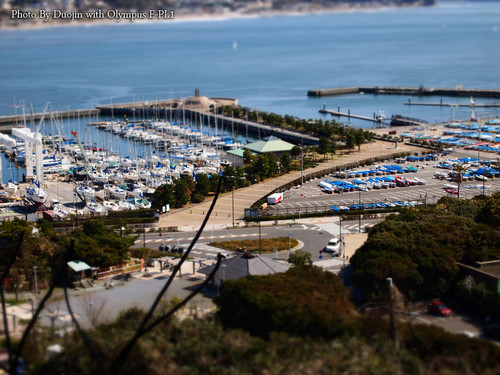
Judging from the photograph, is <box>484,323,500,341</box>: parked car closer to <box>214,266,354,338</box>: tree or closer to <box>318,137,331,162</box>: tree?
<box>214,266,354,338</box>: tree

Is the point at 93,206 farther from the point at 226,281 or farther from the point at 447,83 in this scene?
the point at 447,83

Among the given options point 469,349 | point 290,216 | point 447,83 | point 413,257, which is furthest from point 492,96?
point 469,349

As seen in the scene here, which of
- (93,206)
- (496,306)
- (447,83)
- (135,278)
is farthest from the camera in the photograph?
(447,83)

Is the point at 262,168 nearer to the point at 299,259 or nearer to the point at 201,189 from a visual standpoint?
the point at 201,189

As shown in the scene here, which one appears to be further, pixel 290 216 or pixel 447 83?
pixel 447 83

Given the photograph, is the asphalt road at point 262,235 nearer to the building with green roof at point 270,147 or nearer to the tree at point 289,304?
the tree at point 289,304

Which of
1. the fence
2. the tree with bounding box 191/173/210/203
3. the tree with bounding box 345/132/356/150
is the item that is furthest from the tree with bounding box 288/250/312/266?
the tree with bounding box 345/132/356/150
